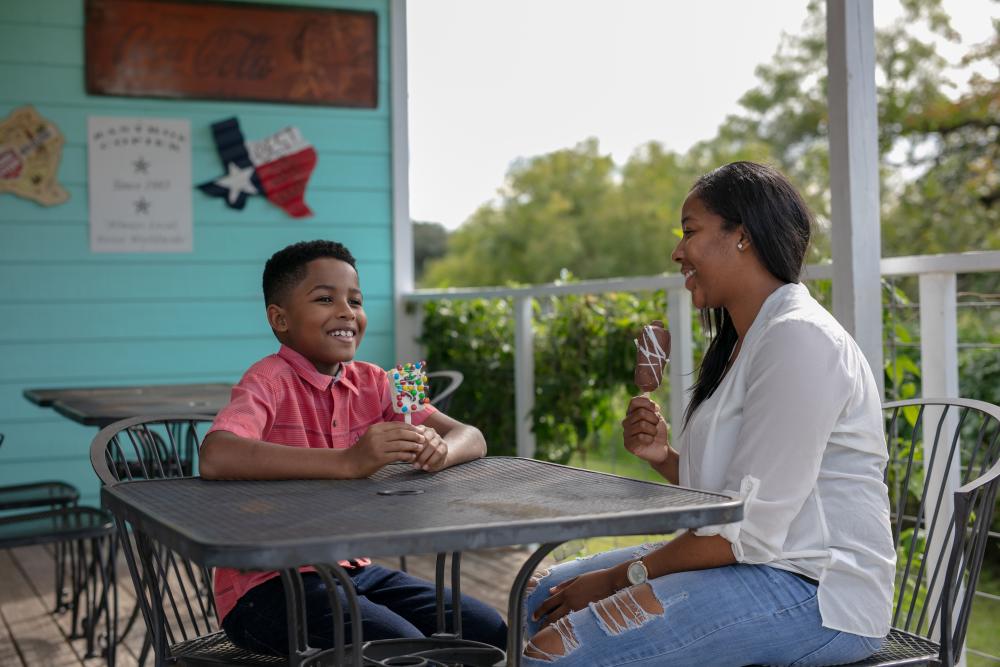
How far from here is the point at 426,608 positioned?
1906mm

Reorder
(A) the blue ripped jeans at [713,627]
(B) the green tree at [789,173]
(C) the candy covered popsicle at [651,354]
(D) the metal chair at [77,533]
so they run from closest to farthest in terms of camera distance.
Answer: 1. (A) the blue ripped jeans at [713,627]
2. (C) the candy covered popsicle at [651,354]
3. (D) the metal chair at [77,533]
4. (B) the green tree at [789,173]

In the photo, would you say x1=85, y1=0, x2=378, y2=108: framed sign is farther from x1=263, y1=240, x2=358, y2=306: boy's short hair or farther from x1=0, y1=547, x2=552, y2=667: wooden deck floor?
x1=263, y1=240, x2=358, y2=306: boy's short hair

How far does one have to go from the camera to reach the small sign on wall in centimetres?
528

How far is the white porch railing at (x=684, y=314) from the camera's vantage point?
2658mm

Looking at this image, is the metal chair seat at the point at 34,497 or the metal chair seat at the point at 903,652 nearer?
the metal chair seat at the point at 903,652

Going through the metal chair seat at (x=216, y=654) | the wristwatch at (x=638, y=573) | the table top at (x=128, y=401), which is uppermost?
the table top at (x=128, y=401)

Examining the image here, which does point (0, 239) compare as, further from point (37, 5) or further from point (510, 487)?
point (510, 487)

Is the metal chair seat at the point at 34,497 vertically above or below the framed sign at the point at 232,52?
below

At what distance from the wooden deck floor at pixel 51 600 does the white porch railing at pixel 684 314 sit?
69cm

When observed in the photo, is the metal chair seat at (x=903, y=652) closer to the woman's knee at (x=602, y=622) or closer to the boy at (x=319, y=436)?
the woman's knee at (x=602, y=622)

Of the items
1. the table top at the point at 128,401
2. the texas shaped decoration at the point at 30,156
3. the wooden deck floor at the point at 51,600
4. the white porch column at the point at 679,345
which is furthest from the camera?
the texas shaped decoration at the point at 30,156

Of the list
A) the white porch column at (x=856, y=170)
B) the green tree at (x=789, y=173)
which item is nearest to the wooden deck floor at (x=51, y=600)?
the white porch column at (x=856, y=170)

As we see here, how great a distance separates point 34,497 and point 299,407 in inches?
75.1

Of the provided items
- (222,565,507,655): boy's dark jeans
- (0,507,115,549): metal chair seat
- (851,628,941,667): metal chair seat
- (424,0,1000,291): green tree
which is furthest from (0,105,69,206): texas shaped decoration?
(424,0,1000,291): green tree
